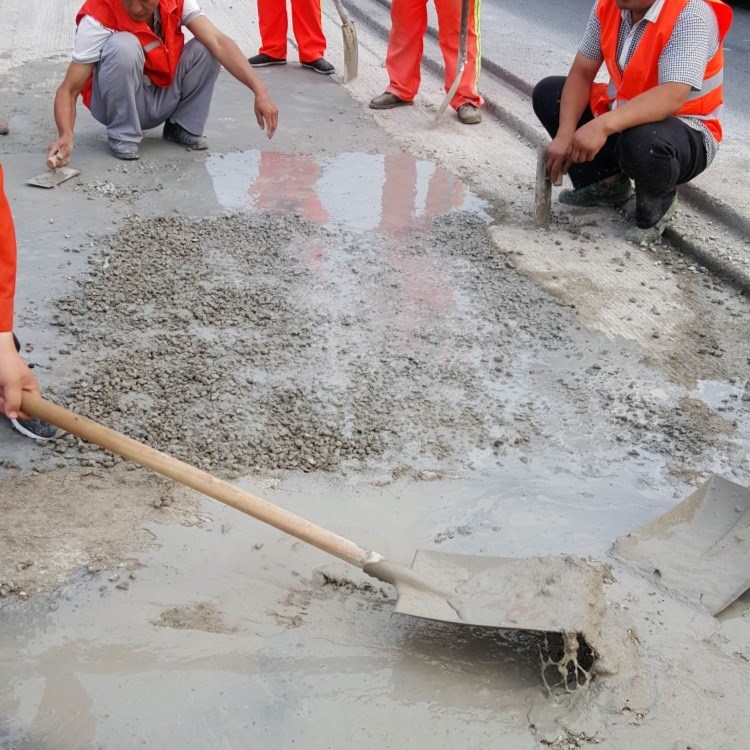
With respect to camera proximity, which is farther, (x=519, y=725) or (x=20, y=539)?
(x=20, y=539)

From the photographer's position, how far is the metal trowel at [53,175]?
14.3 ft

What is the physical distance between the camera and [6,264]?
Result: 2131 mm

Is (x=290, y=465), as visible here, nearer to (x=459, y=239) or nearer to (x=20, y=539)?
(x=20, y=539)

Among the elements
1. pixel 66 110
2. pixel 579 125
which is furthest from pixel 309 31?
pixel 579 125

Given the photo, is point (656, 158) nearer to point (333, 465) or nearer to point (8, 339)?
point (333, 465)

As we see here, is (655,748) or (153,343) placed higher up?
(655,748)

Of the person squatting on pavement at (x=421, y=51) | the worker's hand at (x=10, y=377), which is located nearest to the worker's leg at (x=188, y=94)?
the person squatting on pavement at (x=421, y=51)

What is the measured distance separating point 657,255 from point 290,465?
89.5 inches

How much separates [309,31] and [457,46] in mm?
1477

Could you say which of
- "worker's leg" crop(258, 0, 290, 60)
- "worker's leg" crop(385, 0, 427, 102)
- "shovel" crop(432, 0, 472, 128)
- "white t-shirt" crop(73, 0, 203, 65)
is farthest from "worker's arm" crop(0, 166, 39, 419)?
"worker's leg" crop(258, 0, 290, 60)

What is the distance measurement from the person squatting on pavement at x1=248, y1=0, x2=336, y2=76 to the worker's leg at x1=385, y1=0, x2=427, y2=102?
96cm

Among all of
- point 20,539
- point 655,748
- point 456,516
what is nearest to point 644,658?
point 655,748

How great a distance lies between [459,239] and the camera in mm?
4043

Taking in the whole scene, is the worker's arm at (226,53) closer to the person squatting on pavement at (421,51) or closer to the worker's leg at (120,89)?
the worker's leg at (120,89)
